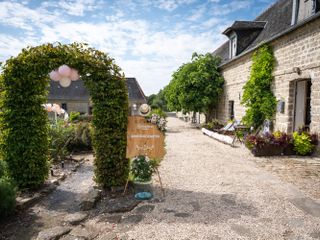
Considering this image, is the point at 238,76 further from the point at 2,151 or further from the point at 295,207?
the point at 2,151

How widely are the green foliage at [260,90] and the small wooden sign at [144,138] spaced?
705 cm

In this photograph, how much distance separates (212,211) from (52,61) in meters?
3.61

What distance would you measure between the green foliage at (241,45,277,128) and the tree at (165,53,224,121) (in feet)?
16.4

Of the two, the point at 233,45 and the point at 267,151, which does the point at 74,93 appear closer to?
the point at 233,45

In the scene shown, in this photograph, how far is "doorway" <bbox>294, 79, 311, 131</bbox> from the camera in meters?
9.09

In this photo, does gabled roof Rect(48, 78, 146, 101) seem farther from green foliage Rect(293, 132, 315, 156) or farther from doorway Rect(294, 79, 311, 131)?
green foliage Rect(293, 132, 315, 156)

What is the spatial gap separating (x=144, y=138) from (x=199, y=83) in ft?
40.0

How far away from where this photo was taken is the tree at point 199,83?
16.2 meters

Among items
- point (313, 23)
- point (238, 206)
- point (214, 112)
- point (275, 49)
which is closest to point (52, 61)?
point (238, 206)

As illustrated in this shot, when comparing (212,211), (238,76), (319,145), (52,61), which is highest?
(238,76)

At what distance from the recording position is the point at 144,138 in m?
4.68

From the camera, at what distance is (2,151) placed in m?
4.68

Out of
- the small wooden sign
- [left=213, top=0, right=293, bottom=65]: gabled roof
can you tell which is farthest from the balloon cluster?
[left=213, top=0, right=293, bottom=65]: gabled roof

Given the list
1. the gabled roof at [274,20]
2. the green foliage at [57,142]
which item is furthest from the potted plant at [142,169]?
the gabled roof at [274,20]
